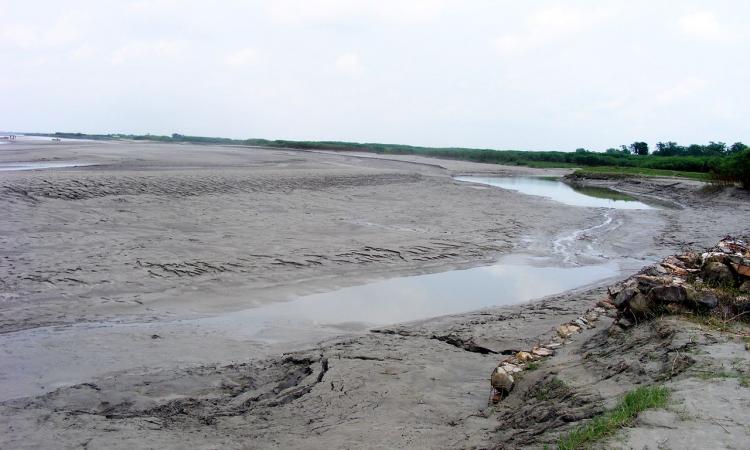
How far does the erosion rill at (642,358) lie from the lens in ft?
14.9

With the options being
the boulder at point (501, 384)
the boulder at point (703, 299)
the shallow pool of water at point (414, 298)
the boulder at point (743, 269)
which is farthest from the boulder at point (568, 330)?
the shallow pool of water at point (414, 298)

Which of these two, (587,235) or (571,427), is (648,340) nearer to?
(571,427)

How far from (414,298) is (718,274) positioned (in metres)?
5.67

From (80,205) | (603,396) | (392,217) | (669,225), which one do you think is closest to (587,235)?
(669,225)

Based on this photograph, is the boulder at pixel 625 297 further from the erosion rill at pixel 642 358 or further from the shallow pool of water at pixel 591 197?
the shallow pool of water at pixel 591 197

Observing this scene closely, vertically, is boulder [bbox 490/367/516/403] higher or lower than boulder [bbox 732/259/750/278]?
lower

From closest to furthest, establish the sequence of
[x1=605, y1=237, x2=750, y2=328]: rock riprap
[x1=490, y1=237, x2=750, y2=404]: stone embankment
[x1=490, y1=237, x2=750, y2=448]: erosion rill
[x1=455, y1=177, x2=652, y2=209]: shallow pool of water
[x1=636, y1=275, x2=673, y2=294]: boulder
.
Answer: [x1=490, y1=237, x2=750, y2=448]: erosion rill < [x1=490, y1=237, x2=750, y2=404]: stone embankment < [x1=605, y1=237, x2=750, y2=328]: rock riprap < [x1=636, y1=275, x2=673, y2=294]: boulder < [x1=455, y1=177, x2=652, y2=209]: shallow pool of water

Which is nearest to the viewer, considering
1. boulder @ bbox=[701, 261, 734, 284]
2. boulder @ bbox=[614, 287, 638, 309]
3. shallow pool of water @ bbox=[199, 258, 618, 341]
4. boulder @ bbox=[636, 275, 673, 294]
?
boulder @ bbox=[636, 275, 673, 294]

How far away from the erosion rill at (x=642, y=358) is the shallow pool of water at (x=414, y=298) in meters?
3.19

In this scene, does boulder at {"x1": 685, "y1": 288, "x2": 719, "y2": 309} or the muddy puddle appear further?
the muddy puddle

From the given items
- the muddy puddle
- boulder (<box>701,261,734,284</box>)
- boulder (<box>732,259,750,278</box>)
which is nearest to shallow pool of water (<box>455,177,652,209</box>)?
the muddy puddle

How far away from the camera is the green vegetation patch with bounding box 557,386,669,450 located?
423cm

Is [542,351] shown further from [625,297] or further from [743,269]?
[743,269]

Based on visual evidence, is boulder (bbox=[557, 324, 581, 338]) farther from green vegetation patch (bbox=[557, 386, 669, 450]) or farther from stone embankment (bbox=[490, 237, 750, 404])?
green vegetation patch (bbox=[557, 386, 669, 450])
